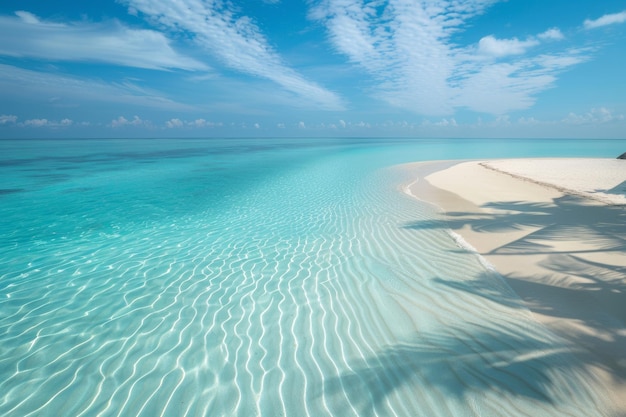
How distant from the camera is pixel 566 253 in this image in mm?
6895

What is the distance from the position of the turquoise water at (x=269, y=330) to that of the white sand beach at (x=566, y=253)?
1.16ft

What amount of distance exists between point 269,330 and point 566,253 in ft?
22.4

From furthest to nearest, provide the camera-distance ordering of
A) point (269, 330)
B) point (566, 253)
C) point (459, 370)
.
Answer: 1. point (566, 253)
2. point (269, 330)
3. point (459, 370)

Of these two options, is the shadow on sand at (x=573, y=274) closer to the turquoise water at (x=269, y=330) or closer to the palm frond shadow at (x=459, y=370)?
the turquoise water at (x=269, y=330)

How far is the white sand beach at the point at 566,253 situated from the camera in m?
4.06

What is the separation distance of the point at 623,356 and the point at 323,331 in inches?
148

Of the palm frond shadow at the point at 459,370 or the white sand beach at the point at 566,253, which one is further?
the white sand beach at the point at 566,253

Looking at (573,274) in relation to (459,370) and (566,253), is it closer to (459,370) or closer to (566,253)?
(566,253)

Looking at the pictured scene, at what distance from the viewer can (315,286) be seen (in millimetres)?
6062

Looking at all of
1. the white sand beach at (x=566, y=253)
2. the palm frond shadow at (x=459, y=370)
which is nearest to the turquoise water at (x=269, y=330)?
the palm frond shadow at (x=459, y=370)

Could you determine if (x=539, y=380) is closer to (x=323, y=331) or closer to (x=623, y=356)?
(x=623, y=356)

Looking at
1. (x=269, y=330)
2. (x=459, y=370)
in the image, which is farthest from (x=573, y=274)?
(x=269, y=330)

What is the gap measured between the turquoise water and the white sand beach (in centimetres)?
35

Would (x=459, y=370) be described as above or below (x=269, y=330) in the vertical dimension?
above
